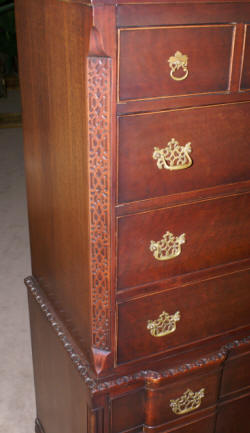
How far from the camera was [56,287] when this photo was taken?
55.4 inches

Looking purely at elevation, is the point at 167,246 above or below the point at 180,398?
above

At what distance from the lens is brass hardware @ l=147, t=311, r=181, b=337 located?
1.26 meters

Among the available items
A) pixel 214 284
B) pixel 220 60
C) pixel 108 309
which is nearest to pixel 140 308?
pixel 108 309

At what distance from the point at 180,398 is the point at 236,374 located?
0.19m

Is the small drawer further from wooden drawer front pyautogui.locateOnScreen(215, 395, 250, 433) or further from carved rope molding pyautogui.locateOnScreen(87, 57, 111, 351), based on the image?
carved rope molding pyautogui.locateOnScreen(87, 57, 111, 351)

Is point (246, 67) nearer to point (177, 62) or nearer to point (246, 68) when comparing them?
point (246, 68)

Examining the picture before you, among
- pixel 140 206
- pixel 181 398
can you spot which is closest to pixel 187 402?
pixel 181 398

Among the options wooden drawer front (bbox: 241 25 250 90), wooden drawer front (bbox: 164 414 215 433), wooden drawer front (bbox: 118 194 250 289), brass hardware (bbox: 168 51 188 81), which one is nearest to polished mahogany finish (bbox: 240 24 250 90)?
wooden drawer front (bbox: 241 25 250 90)

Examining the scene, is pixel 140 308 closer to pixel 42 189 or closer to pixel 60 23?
pixel 42 189

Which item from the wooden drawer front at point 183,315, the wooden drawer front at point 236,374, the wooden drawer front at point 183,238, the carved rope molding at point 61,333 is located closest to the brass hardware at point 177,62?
the wooden drawer front at point 183,238

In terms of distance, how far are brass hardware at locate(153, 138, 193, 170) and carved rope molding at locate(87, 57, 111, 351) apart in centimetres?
11

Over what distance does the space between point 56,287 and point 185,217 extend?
43 centimetres

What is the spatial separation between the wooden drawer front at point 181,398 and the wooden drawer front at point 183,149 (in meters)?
0.53

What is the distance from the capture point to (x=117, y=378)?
126 cm
